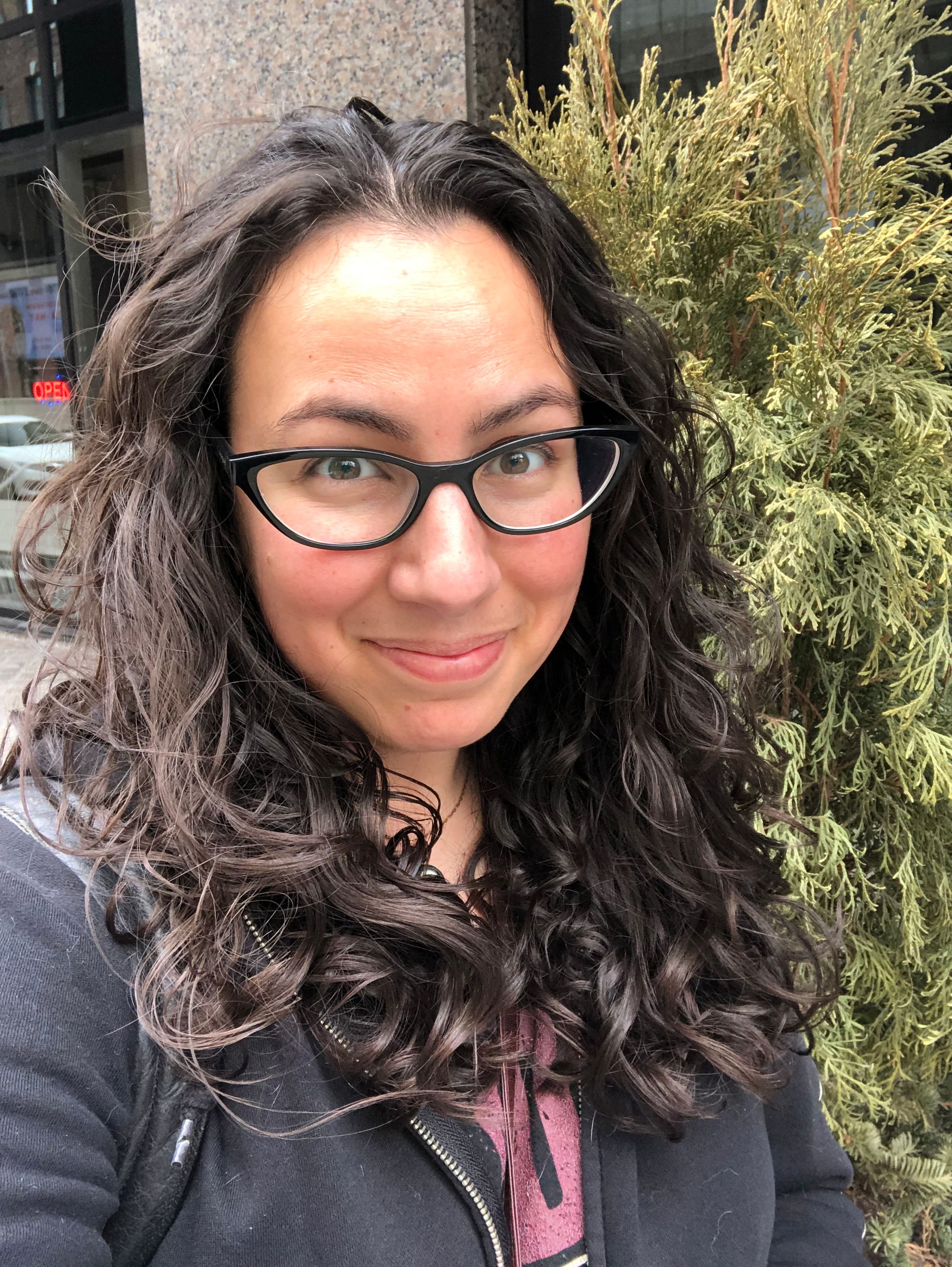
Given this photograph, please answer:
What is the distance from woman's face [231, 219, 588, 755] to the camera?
96 centimetres

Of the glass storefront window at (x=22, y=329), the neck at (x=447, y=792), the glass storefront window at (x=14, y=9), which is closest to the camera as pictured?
the neck at (x=447, y=792)

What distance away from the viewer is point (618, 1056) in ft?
3.71

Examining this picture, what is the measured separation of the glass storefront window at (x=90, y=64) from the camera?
182 inches

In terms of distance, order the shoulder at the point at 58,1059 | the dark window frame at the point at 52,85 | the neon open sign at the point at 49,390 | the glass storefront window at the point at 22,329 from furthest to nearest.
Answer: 1. the neon open sign at the point at 49,390
2. the glass storefront window at the point at 22,329
3. the dark window frame at the point at 52,85
4. the shoulder at the point at 58,1059

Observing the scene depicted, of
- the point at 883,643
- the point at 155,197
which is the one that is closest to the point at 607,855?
the point at 883,643

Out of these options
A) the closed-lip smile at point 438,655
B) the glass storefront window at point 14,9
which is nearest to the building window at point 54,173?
the glass storefront window at point 14,9

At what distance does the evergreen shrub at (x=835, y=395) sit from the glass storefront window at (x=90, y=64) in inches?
132

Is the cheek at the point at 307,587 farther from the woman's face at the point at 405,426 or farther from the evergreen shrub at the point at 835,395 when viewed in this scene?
the evergreen shrub at the point at 835,395

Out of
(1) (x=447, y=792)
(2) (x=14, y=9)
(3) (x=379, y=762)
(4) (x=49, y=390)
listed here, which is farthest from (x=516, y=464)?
(2) (x=14, y=9)

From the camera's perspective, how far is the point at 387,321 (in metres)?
0.94

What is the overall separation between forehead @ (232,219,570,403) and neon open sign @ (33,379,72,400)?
505 cm

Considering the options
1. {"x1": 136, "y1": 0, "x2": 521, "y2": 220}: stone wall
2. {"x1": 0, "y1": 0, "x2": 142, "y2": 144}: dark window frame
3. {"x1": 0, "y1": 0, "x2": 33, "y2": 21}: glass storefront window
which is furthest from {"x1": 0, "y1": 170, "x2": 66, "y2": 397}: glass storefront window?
{"x1": 136, "y1": 0, "x2": 521, "y2": 220}: stone wall

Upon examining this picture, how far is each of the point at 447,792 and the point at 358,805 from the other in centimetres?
26

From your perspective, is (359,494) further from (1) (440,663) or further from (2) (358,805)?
(2) (358,805)
